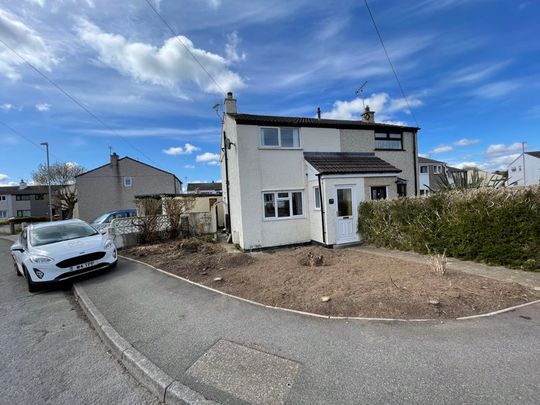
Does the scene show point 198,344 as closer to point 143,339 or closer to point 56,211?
point 143,339

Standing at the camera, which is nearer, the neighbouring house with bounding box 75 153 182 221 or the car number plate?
the car number plate

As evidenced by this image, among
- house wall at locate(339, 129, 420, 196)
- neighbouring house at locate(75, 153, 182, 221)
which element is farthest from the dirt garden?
neighbouring house at locate(75, 153, 182, 221)

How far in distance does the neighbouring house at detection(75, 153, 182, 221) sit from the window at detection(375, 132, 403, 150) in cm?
2760

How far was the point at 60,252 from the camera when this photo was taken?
6719 mm

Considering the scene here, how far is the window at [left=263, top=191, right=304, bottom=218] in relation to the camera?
11492mm

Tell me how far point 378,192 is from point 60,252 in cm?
1129

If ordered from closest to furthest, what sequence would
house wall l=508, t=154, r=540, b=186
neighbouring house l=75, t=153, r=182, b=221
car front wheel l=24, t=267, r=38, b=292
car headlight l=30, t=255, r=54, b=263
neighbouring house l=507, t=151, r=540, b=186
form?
1. car headlight l=30, t=255, r=54, b=263
2. car front wheel l=24, t=267, r=38, b=292
3. neighbouring house l=75, t=153, r=182, b=221
4. house wall l=508, t=154, r=540, b=186
5. neighbouring house l=507, t=151, r=540, b=186

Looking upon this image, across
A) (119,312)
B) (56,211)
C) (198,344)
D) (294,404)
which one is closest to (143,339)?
(198,344)

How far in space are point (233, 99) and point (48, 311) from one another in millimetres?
10754

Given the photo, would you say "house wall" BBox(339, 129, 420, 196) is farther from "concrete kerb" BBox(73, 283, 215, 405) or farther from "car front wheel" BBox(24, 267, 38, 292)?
"car front wheel" BBox(24, 267, 38, 292)

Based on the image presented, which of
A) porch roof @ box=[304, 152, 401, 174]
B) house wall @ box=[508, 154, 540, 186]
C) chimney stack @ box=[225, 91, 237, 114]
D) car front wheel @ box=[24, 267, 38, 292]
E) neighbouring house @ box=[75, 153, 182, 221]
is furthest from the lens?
house wall @ box=[508, 154, 540, 186]

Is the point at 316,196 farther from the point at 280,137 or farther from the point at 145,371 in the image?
the point at 145,371

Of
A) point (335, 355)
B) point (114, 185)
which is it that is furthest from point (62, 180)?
point (335, 355)

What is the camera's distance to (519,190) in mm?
6098
